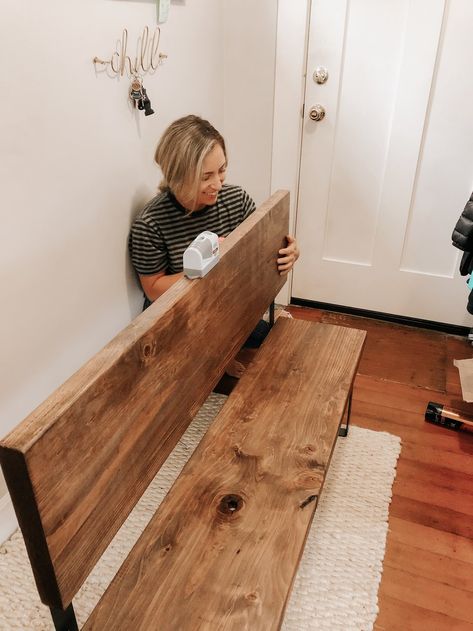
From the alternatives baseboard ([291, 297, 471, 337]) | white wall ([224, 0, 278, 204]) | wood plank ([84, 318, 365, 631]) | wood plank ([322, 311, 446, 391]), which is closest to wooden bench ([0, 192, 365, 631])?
wood plank ([84, 318, 365, 631])

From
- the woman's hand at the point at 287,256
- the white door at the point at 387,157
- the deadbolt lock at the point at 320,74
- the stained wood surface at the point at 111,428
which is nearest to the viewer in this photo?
the stained wood surface at the point at 111,428

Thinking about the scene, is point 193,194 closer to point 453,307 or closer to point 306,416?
point 306,416

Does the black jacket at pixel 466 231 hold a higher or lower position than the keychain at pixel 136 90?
lower

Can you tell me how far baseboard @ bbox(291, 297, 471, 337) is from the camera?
8.17 feet

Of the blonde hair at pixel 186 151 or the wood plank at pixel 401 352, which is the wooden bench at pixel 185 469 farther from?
the wood plank at pixel 401 352

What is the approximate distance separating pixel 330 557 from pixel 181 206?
1104 millimetres

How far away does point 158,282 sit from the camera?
1.69m

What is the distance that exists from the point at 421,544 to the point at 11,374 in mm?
1195

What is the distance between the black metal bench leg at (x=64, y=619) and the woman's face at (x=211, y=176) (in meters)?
1.12

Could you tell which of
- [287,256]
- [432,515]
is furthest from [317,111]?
[432,515]

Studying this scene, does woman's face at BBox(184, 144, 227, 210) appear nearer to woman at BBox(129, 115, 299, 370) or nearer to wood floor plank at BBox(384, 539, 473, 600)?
woman at BBox(129, 115, 299, 370)

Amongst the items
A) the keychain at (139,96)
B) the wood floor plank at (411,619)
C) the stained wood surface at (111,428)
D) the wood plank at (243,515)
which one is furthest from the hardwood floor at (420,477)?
the keychain at (139,96)

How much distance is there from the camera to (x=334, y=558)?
1460 mm

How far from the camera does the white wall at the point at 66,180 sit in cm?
120
